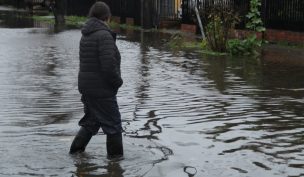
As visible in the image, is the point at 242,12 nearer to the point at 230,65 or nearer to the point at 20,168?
the point at 230,65

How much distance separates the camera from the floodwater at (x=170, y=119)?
6480 mm

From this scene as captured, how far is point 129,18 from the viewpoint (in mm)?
33938

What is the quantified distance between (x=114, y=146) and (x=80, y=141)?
414mm

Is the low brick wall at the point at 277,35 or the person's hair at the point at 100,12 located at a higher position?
the person's hair at the point at 100,12

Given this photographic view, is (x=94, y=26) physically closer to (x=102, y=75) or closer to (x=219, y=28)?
(x=102, y=75)

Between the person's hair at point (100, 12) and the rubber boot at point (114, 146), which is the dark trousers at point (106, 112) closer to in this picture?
the rubber boot at point (114, 146)

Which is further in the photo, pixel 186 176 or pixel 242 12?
pixel 242 12

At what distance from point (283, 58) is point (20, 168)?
12.1m

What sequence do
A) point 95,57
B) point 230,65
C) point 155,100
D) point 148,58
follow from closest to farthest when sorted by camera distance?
point 95,57 < point 155,100 < point 230,65 < point 148,58

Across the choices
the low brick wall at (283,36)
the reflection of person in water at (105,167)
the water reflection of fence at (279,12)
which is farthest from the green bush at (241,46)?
the reflection of person in water at (105,167)

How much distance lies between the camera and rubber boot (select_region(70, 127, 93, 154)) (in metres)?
6.87

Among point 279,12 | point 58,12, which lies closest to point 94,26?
point 279,12

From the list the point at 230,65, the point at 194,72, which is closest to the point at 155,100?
the point at 194,72

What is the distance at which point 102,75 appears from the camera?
6.57m
